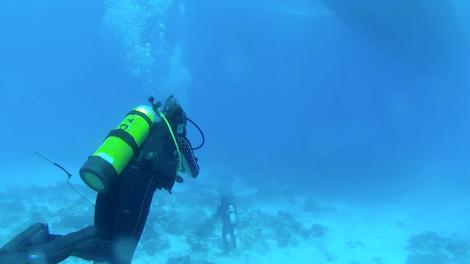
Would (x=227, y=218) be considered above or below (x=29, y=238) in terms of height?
above

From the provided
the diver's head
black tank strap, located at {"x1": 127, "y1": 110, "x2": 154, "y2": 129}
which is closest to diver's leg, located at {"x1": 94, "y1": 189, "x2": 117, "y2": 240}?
black tank strap, located at {"x1": 127, "y1": 110, "x2": 154, "y2": 129}

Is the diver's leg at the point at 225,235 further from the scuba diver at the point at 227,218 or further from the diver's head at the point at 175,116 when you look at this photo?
the diver's head at the point at 175,116

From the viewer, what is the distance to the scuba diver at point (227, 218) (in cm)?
1446

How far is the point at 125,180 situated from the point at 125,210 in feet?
0.93

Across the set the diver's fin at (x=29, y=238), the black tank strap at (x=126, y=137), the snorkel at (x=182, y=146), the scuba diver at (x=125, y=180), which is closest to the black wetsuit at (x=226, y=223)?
the snorkel at (x=182, y=146)

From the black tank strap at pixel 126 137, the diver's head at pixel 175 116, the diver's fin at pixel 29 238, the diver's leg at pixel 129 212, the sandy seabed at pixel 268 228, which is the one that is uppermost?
the sandy seabed at pixel 268 228

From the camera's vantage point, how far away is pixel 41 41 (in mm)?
158750

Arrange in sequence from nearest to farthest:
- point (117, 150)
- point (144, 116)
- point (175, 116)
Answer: point (117, 150), point (144, 116), point (175, 116)

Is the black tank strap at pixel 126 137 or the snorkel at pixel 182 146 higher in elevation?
the snorkel at pixel 182 146

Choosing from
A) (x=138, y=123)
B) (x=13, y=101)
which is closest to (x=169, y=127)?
(x=138, y=123)

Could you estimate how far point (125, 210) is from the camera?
4090 mm

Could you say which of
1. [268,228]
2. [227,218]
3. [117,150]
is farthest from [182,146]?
[268,228]

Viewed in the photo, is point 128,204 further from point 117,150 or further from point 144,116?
point 144,116

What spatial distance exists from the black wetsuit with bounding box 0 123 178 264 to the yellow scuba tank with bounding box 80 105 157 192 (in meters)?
0.11
